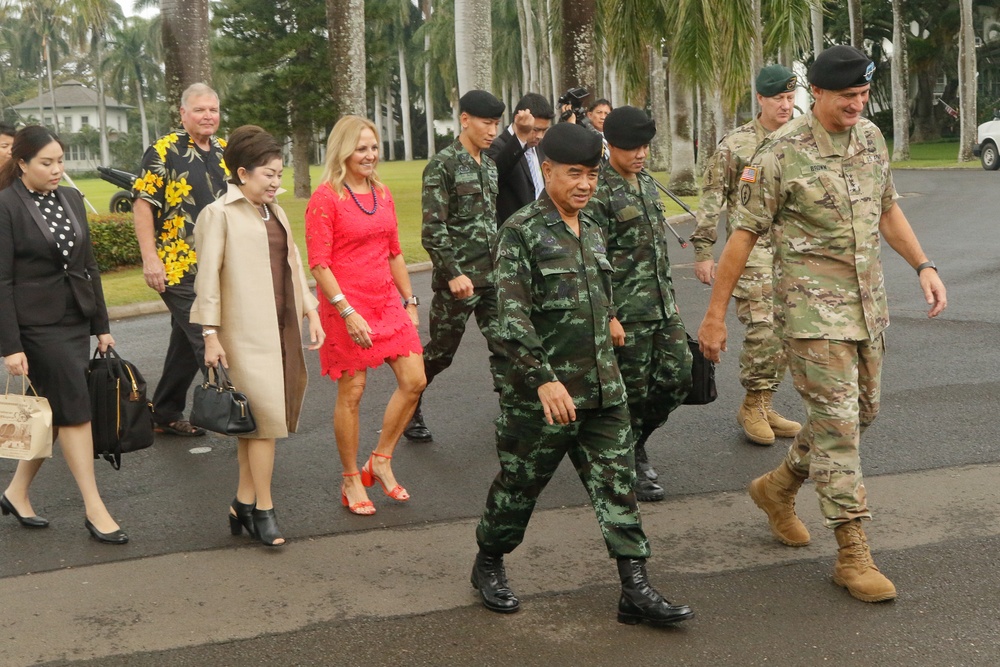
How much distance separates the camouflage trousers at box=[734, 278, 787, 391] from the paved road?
403 millimetres

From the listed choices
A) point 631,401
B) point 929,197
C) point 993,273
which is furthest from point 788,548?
point 929,197

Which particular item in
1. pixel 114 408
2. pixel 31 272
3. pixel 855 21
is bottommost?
pixel 114 408

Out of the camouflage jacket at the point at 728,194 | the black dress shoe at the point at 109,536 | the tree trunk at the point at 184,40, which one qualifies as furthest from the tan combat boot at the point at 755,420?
the tree trunk at the point at 184,40

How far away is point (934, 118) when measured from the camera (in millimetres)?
58906

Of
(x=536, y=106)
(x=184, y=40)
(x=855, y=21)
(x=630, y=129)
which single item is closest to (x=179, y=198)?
(x=536, y=106)

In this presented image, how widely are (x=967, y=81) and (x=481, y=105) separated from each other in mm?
35499

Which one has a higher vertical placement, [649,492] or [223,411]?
[223,411]

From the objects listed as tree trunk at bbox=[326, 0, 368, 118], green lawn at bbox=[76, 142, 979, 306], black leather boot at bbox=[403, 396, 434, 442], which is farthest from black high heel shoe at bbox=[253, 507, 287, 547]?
tree trunk at bbox=[326, 0, 368, 118]

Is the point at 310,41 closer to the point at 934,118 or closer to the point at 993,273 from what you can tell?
the point at 993,273

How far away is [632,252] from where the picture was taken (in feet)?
18.6

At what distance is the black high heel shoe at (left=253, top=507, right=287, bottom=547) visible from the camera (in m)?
5.43

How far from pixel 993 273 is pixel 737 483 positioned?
847cm

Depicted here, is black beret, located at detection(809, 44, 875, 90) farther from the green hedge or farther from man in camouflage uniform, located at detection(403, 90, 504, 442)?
the green hedge

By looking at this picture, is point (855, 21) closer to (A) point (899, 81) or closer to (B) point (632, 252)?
(A) point (899, 81)
